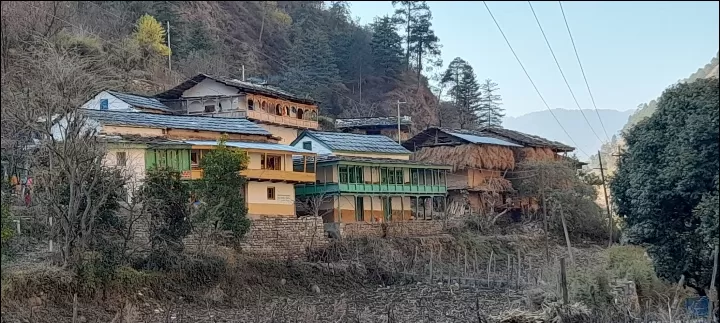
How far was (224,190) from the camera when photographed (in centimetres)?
2041

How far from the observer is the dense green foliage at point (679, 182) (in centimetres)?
1381

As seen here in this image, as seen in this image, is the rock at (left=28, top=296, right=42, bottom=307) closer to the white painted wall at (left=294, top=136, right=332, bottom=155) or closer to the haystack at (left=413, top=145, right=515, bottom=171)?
the white painted wall at (left=294, top=136, right=332, bottom=155)

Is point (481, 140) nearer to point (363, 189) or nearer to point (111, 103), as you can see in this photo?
point (363, 189)

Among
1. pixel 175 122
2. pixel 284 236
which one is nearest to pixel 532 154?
pixel 284 236

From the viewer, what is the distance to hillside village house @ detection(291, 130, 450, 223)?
93.6 feet

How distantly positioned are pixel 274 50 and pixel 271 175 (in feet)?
93.5

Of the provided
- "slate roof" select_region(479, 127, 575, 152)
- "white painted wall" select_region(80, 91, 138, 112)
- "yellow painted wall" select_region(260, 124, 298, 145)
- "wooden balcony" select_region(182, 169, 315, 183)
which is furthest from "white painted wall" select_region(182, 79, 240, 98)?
"slate roof" select_region(479, 127, 575, 152)

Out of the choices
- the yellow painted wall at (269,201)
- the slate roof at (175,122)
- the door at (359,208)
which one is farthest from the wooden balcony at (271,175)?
the slate roof at (175,122)

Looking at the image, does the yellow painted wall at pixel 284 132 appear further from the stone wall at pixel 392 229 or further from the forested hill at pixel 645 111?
the forested hill at pixel 645 111

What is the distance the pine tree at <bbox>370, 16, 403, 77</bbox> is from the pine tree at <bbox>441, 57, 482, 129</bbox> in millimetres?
5085

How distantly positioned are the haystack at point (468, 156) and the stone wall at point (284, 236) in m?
11.7

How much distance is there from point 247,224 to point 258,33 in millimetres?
35126

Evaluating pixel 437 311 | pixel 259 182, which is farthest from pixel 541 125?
pixel 437 311

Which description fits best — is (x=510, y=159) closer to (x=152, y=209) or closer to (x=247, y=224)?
(x=247, y=224)
